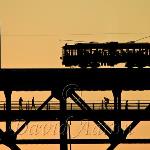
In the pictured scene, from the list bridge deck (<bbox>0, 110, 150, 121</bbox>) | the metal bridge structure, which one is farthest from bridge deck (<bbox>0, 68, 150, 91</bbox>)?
bridge deck (<bbox>0, 110, 150, 121</bbox>)

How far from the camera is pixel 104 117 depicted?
89.4 ft

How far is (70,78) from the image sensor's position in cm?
2944

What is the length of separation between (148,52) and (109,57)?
154 inches

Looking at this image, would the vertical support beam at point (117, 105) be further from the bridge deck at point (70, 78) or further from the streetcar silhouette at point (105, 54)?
the streetcar silhouette at point (105, 54)

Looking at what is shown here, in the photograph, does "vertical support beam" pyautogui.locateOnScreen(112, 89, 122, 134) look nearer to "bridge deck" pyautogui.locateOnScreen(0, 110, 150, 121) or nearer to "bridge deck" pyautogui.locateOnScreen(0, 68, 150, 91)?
"bridge deck" pyautogui.locateOnScreen(0, 68, 150, 91)

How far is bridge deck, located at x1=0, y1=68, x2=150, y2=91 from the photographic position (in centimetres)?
2945

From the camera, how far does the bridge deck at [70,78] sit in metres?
29.5

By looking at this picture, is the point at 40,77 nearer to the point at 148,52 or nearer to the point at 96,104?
the point at 96,104

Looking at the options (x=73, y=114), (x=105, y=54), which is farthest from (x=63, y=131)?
(x=105, y=54)

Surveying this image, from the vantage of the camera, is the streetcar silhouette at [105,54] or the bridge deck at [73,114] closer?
the bridge deck at [73,114]

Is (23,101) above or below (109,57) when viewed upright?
below

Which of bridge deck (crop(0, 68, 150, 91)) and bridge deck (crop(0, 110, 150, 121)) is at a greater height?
bridge deck (crop(0, 68, 150, 91))

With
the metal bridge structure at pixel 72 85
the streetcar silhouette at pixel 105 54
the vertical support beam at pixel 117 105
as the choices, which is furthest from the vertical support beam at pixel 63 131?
the streetcar silhouette at pixel 105 54

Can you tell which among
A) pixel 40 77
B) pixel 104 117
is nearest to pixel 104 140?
pixel 104 117
